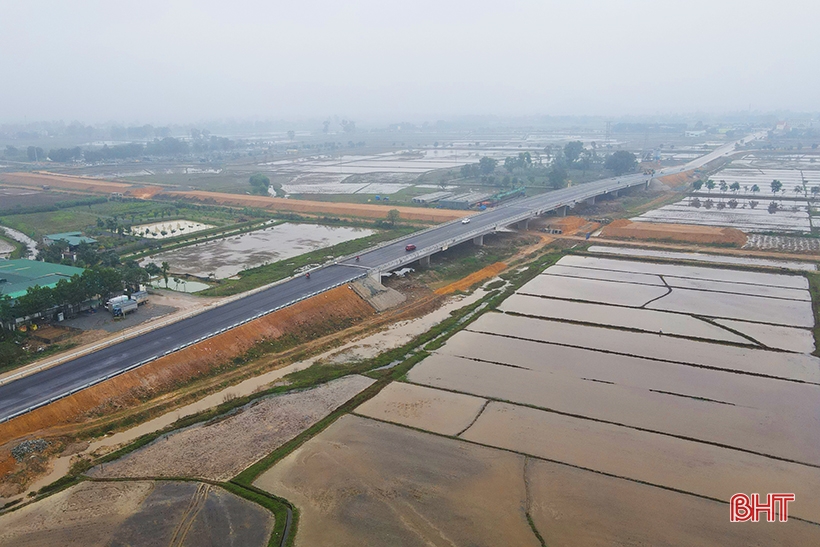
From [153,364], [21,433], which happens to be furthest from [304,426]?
[21,433]

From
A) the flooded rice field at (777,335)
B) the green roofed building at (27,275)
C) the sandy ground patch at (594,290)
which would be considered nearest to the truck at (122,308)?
the green roofed building at (27,275)

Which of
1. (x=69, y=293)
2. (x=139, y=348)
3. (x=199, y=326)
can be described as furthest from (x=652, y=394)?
(x=69, y=293)

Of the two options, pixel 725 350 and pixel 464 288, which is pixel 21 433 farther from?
pixel 725 350

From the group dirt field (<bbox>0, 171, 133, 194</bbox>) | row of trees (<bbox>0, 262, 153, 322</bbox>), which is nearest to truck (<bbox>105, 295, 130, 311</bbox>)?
row of trees (<bbox>0, 262, 153, 322</bbox>)

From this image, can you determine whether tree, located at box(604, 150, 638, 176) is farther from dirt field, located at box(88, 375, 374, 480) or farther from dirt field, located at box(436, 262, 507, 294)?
dirt field, located at box(88, 375, 374, 480)

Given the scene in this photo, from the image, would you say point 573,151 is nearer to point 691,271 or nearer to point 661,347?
point 691,271
